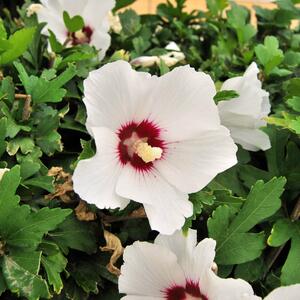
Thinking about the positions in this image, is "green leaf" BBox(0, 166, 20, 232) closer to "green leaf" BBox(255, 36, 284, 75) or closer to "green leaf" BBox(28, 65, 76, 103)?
"green leaf" BBox(28, 65, 76, 103)

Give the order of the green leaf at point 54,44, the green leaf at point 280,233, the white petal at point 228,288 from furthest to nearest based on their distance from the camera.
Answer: the green leaf at point 54,44 < the green leaf at point 280,233 < the white petal at point 228,288

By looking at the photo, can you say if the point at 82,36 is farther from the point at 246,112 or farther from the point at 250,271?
the point at 250,271

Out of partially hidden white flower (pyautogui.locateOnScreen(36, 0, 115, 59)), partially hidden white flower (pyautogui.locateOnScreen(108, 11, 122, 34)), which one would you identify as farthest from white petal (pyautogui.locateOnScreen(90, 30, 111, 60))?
partially hidden white flower (pyautogui.locateOnScreen(108, 11, 122, 34))

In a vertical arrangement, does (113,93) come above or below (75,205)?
above

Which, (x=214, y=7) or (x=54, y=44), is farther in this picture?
(x=214, y=7)

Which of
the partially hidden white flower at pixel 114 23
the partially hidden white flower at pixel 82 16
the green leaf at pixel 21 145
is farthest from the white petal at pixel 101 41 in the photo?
the green leaf at pixel 21 145

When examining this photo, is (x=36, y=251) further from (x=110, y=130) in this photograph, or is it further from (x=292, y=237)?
(x=292, y=237)

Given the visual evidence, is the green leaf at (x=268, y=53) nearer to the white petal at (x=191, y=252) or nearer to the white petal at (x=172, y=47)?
the white petal at (x=172, y=47)

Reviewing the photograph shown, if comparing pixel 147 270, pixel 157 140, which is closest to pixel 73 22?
pixel 157 140
